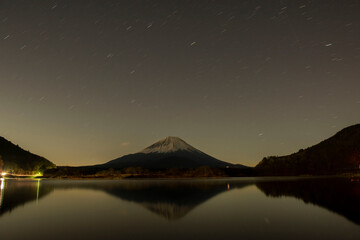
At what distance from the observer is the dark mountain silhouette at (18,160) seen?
152m

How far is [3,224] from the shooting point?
14.3m

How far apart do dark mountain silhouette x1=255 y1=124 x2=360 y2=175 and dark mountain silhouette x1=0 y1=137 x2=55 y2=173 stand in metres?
113

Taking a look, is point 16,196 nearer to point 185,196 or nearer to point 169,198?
point 169,198

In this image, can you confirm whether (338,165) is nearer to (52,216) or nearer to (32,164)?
(52,216)

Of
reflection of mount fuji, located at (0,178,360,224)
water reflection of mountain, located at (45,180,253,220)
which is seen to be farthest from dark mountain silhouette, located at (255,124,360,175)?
water reflection of mountain, located at (45,180,253,220)

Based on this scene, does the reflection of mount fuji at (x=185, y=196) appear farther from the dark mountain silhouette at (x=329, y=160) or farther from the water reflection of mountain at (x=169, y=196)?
the dark mountain silhouette at (x=329, y=160)

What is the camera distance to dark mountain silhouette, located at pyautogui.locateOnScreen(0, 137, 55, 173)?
151750 mm

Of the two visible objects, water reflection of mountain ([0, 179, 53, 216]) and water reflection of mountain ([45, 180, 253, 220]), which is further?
water reflection of mountain ([0, 179, 53, 216])

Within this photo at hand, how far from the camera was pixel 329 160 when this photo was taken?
447 feet

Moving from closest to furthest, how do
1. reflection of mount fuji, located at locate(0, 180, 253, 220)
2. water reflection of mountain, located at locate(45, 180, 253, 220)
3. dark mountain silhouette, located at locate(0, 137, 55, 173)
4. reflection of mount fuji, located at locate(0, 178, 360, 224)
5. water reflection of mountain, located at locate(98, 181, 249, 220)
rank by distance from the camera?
water reflection of mountain, located at locate(98, 181, 249, 220) < reflection of mount fuji, located at locate(0, 178, 360, 224) < water reflection of mountain, located at locate(45, 180, 253, 220) < reflection of mount fuji, located at locate(0, 180, 253, 220) < dark mountain silhouette, located at locate(0, 137, 55, 173)

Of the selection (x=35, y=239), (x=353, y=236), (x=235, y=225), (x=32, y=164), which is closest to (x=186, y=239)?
(x=235, y=225)

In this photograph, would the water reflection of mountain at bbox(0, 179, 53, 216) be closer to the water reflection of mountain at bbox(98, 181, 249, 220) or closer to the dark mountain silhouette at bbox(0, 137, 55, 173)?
Result: the water reflection of mountain at bbox(98, 181, 249, 220)

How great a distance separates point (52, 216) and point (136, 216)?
478 cm

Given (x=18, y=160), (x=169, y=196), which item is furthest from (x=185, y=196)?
(x=18, y=160)
